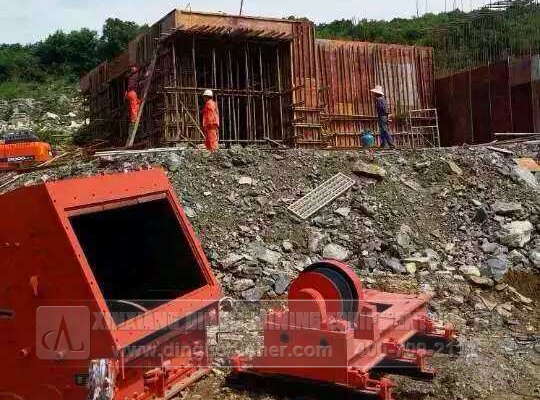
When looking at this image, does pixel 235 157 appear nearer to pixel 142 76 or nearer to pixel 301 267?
pixel 301 267

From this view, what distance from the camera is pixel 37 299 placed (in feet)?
11.8

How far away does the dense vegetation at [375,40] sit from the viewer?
18.6 m

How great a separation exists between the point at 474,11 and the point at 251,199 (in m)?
13.0

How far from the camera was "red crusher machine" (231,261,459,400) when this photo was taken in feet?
13.8

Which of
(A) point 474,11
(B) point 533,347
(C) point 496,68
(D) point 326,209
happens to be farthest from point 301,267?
(A) point 474,11

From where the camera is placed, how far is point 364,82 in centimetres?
1680

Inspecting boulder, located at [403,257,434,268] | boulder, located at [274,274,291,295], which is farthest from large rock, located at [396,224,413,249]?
boulder, located at [274,274,291,295]

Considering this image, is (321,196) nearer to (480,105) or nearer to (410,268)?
(410,268)

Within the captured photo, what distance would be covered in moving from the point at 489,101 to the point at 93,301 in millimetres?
14603

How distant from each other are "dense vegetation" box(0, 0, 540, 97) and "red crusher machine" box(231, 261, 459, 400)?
1504 cm

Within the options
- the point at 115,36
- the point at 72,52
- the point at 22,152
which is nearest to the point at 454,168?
the point at 22,152

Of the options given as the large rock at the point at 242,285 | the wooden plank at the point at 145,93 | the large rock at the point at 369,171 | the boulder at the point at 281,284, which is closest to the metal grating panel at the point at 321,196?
the large rock at the point at 369,171

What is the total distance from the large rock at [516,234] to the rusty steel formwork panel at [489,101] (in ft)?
→ 22.2

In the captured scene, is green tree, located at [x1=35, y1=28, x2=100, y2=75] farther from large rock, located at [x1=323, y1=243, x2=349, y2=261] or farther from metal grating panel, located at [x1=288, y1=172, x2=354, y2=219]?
large rock, located at [x1=323, y1=243, x2=349, y2=261]
